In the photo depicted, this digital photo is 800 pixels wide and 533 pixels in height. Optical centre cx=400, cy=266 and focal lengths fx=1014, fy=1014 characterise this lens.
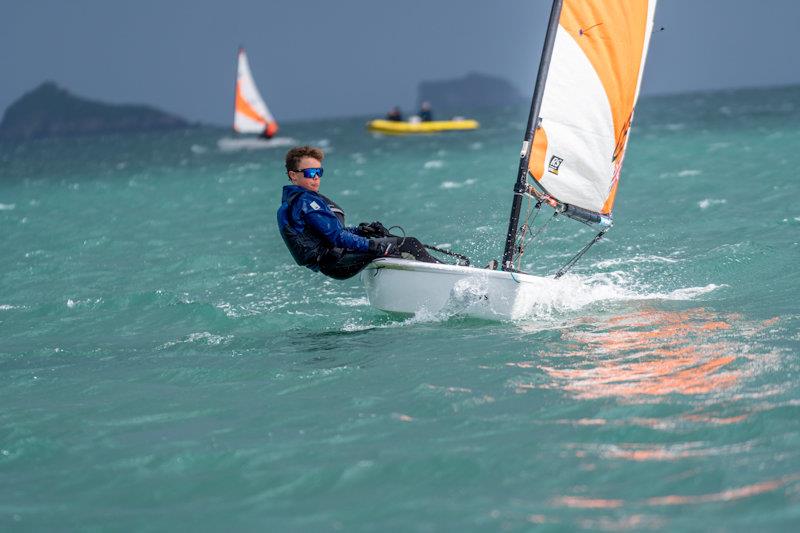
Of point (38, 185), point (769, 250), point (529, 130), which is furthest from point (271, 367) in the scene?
point (38, 185)

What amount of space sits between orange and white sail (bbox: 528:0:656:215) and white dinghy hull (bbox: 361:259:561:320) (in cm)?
94

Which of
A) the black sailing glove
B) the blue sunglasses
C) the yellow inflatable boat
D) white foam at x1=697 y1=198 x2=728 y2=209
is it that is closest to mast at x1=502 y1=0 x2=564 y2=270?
the black sailing glove

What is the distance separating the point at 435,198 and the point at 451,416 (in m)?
15.7

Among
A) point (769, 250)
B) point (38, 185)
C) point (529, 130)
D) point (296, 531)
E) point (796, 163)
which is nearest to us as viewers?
point (296, 531)

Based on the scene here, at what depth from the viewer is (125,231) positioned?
2020 cm

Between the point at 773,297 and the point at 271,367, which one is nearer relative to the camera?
the point at 271,367

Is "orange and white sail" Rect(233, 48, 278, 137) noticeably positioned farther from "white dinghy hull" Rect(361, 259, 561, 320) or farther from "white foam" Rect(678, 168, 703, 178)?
"white dinghy hull" Rect(361, 259, 561, 320)

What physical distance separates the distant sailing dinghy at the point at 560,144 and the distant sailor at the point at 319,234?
165 millimetres

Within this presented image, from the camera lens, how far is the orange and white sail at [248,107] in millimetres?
48938

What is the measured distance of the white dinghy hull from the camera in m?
8.36

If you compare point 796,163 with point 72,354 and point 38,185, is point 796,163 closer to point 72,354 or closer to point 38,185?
point 72,354

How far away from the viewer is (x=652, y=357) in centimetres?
675

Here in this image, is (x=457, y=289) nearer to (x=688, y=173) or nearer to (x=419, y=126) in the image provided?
(x=688, y=173)

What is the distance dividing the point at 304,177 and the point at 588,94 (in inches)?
100
